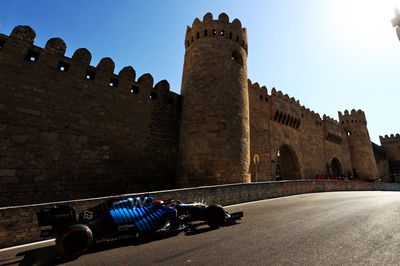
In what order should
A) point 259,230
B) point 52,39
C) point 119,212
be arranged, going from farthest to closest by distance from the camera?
point 52,39
point 259,230
point 119,212

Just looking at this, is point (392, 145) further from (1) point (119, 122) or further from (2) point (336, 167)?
(1) point (119, 122)

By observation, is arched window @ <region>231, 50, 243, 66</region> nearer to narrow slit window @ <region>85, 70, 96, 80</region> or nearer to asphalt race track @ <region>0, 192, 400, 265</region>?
narrow slit window @ <region>85, 70, 96, 80</region>

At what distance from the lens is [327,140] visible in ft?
84.7

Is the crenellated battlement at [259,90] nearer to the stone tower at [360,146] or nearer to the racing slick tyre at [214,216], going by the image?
the racing slick tyre at [214,216]

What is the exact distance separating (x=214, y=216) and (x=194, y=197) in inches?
88.6

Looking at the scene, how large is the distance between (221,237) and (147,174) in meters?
6.58

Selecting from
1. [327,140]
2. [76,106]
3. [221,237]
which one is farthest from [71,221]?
[327,140]

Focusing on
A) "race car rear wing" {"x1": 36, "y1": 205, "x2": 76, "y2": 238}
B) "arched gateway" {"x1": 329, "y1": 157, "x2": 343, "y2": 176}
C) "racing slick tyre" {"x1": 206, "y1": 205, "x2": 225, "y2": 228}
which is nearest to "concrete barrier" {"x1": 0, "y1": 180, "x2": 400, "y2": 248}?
"race car rear wing" {"x1": 36, "y1": 205, "x2": 76, "y2": 238}

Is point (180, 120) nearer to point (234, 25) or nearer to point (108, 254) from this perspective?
point (234, 25)

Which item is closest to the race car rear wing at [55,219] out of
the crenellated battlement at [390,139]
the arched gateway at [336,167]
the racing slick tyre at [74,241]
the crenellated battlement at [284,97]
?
the racing slick tyre at [74,241]

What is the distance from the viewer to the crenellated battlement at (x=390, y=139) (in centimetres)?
4216

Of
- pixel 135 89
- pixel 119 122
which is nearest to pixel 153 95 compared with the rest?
pixel 135 89

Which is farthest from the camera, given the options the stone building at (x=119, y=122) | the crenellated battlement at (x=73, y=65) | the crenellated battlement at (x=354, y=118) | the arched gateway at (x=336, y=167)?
the crenellated battlement at (x=354, y=118)

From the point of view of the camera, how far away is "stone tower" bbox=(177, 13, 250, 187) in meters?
9.95
